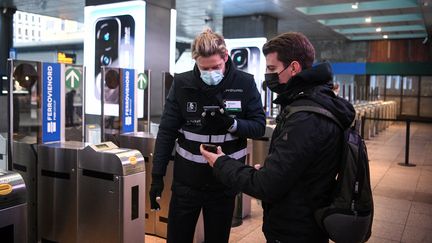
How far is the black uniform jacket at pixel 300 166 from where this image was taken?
52.6 inches

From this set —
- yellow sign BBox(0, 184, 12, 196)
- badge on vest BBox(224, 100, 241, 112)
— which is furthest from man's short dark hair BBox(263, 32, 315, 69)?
yellow sign BBox(0, 184, 12, 196)

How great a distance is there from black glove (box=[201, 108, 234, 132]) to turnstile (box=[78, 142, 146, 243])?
1.02 m

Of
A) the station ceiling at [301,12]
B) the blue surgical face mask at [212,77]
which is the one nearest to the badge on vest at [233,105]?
the blue surgical face mask at [212,77]

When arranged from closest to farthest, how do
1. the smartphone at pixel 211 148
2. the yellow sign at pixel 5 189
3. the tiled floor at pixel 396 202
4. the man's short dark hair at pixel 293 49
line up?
the man's short dark hair at pixel 293 49 → the smartphone at pixel 211 148 → the yellow sign at pixel 5 189 → the tiled floor at pixel 396 202

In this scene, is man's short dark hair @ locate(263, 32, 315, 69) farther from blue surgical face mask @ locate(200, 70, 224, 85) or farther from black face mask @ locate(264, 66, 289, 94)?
blue surgical face mask @ locate(200, 70, 224, 85)

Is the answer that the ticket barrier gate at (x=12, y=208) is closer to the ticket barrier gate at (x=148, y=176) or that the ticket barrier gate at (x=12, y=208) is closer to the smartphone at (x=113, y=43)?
the ticket barrier gate at (x=148, y=176)

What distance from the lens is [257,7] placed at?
30.9ft

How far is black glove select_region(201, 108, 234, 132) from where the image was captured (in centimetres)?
182

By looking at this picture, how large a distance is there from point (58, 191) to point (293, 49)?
89.1 inches

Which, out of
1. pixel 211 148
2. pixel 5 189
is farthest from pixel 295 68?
pixel 5 189

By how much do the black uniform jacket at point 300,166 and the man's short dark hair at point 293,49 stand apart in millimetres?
60

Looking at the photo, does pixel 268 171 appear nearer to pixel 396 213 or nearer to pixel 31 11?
pixel 396 213

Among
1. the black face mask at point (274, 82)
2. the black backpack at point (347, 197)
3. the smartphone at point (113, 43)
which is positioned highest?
the smartphone at point (113, 43)

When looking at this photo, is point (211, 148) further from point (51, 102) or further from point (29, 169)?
point (29, 169)
